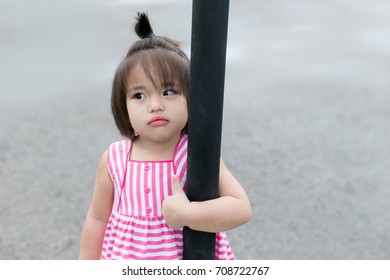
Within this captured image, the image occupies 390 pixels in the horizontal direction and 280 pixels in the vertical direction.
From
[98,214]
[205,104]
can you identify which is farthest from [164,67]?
[98,214]

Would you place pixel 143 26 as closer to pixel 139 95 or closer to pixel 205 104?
pixel 139 95

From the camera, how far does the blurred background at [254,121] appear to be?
3320 mm

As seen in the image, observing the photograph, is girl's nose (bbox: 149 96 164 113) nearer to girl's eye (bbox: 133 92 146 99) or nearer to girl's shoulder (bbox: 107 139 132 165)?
girl's eye (bbox: 133 92 146 99)

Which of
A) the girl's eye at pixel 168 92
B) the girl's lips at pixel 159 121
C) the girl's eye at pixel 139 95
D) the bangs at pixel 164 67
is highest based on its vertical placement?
the bangs at pixel 164 67

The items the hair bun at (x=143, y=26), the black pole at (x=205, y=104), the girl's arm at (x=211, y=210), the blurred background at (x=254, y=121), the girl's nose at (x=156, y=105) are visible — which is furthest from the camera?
the blurred background at (x=254, y=121)

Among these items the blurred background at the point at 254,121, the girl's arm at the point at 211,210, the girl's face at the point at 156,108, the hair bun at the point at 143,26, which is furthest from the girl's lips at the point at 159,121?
the blurred background at the point at 254,121

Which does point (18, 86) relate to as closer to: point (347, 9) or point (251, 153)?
point (251, 153)

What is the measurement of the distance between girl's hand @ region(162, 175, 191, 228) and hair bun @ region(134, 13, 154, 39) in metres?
0.40

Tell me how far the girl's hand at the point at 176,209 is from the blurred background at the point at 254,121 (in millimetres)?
1907

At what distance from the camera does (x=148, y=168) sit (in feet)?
4.82

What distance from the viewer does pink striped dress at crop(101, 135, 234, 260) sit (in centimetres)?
145

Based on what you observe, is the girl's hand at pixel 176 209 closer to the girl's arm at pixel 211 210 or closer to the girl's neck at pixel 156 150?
the girl's arm at pixel 211 210

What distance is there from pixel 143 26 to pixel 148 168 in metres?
0.33

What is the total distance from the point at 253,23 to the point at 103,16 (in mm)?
1339
